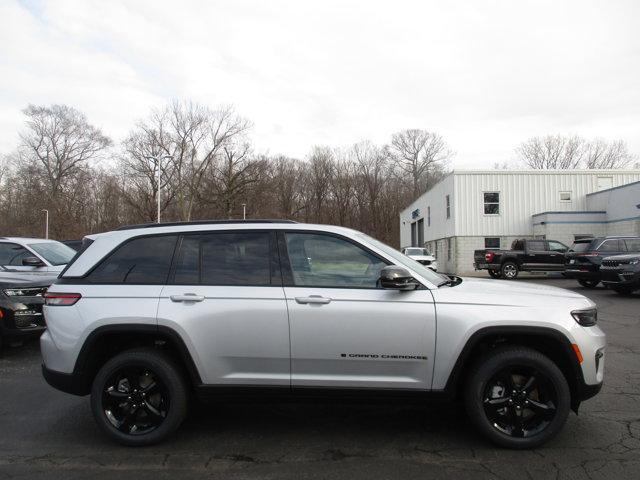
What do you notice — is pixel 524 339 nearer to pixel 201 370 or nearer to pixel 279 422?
pixel 279 422

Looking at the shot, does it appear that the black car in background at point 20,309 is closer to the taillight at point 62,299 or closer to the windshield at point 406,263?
the taillight at point 62,299

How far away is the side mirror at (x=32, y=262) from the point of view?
8906 millimetres

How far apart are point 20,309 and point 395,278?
20.2 feet

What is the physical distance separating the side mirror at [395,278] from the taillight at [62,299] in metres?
2.48

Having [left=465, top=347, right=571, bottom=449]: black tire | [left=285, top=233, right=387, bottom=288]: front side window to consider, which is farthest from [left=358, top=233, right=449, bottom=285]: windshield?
[left=465, top=347, right=571, bottom=449]: black tire

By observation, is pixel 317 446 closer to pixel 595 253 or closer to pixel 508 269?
pixel 595 253

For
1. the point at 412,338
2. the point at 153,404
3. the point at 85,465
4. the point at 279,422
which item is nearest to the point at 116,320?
the point at 153,404

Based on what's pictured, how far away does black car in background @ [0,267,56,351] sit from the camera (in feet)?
24.1

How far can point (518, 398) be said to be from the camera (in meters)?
3.96

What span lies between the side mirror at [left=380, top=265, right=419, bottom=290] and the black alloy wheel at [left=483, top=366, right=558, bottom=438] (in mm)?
996

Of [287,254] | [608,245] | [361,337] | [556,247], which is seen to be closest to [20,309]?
[287,254]

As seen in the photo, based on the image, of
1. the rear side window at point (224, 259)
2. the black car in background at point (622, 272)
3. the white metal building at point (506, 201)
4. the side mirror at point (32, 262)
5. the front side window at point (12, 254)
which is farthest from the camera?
the white metal building at point (506, 201)

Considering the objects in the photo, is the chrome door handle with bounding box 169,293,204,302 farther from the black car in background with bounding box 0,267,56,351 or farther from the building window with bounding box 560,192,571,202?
the building window with bounding box 560,192,571,202

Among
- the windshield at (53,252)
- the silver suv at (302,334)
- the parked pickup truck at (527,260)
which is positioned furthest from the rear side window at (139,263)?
the parked pickup truck at (527,260)
